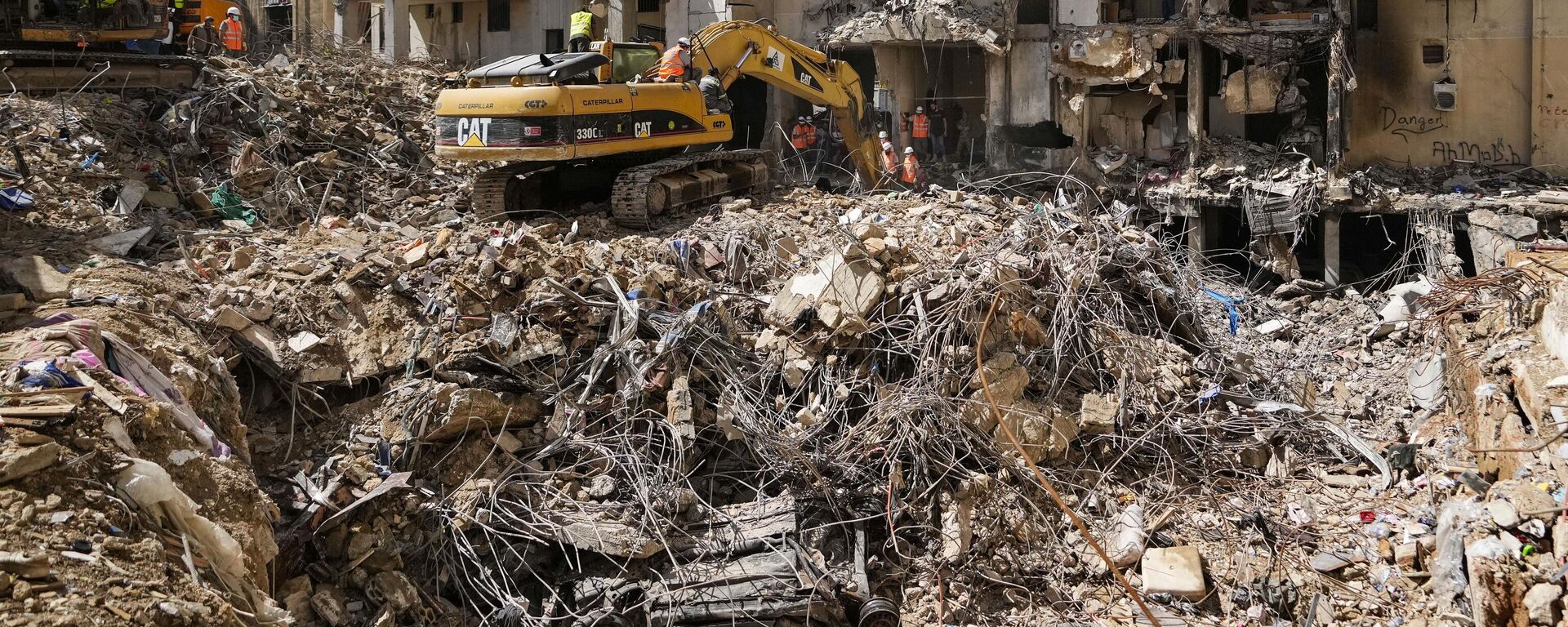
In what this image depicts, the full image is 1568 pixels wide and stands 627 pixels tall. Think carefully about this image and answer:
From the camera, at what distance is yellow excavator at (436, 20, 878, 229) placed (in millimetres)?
10469

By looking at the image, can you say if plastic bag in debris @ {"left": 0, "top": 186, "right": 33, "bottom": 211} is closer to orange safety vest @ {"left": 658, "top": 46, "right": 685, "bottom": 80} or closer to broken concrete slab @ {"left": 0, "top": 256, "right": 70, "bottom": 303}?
broken concrete slab @ {"left": 0, "top": 256, "right": 70, "bottom": 303}

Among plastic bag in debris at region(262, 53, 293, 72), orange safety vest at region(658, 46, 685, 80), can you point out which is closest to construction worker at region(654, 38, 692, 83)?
orange safety vest at region(658, 46, 685, 80)

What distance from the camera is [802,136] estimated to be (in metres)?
17.2

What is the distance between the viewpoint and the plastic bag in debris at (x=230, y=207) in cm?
1125

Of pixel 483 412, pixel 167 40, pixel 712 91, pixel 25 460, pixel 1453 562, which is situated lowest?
pixel 1453 562

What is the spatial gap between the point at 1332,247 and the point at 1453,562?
10.00 m

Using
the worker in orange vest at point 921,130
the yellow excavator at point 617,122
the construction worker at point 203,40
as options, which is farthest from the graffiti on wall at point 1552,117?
the construction worker at point 203,40

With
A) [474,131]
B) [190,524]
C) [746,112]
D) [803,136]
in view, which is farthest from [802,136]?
[190,524]

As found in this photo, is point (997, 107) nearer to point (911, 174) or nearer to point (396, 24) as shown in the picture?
point (911, 174)

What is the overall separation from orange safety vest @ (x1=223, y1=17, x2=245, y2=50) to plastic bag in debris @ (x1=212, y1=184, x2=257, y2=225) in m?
6.95

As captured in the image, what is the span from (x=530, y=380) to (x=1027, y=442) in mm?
3252

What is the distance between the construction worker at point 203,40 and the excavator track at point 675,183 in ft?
24.9

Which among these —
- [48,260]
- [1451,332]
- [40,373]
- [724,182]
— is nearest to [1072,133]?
[724,182]

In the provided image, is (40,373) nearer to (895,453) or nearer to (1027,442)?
(895,453)
